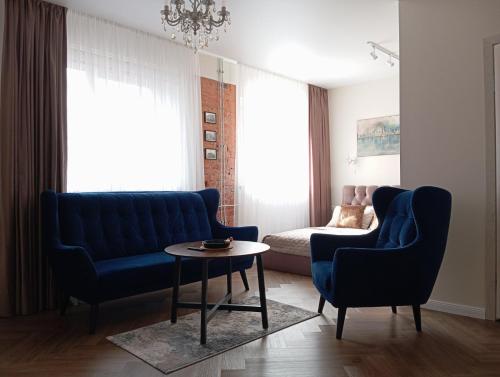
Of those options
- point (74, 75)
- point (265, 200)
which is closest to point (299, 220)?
point (265, 200)

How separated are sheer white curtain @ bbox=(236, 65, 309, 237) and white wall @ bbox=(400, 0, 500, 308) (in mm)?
2321

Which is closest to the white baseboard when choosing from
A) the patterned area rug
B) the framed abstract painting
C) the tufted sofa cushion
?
the tufted sofa cushion

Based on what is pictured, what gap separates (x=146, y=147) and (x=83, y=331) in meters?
1.97

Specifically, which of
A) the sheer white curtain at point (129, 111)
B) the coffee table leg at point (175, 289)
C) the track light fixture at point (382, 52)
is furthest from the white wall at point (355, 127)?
the coffee table leg at point (175, 289)

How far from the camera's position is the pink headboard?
19.3 feet

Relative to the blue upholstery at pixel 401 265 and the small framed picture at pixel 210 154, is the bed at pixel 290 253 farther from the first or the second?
the blue upholstery at pixel 401 265

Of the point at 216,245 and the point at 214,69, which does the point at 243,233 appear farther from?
the point at 214,69

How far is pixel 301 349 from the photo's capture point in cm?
254

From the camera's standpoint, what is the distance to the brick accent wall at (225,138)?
510 cm

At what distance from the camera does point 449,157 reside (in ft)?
10.7

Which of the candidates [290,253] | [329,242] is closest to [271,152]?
[290,253]

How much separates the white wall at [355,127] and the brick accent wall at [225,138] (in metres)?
2.09

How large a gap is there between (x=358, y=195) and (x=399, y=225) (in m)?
2.98

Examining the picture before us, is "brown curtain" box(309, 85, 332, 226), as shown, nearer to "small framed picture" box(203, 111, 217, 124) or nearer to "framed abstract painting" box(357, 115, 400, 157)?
"framed abstract painting" box(357, 115, 400, 157)
